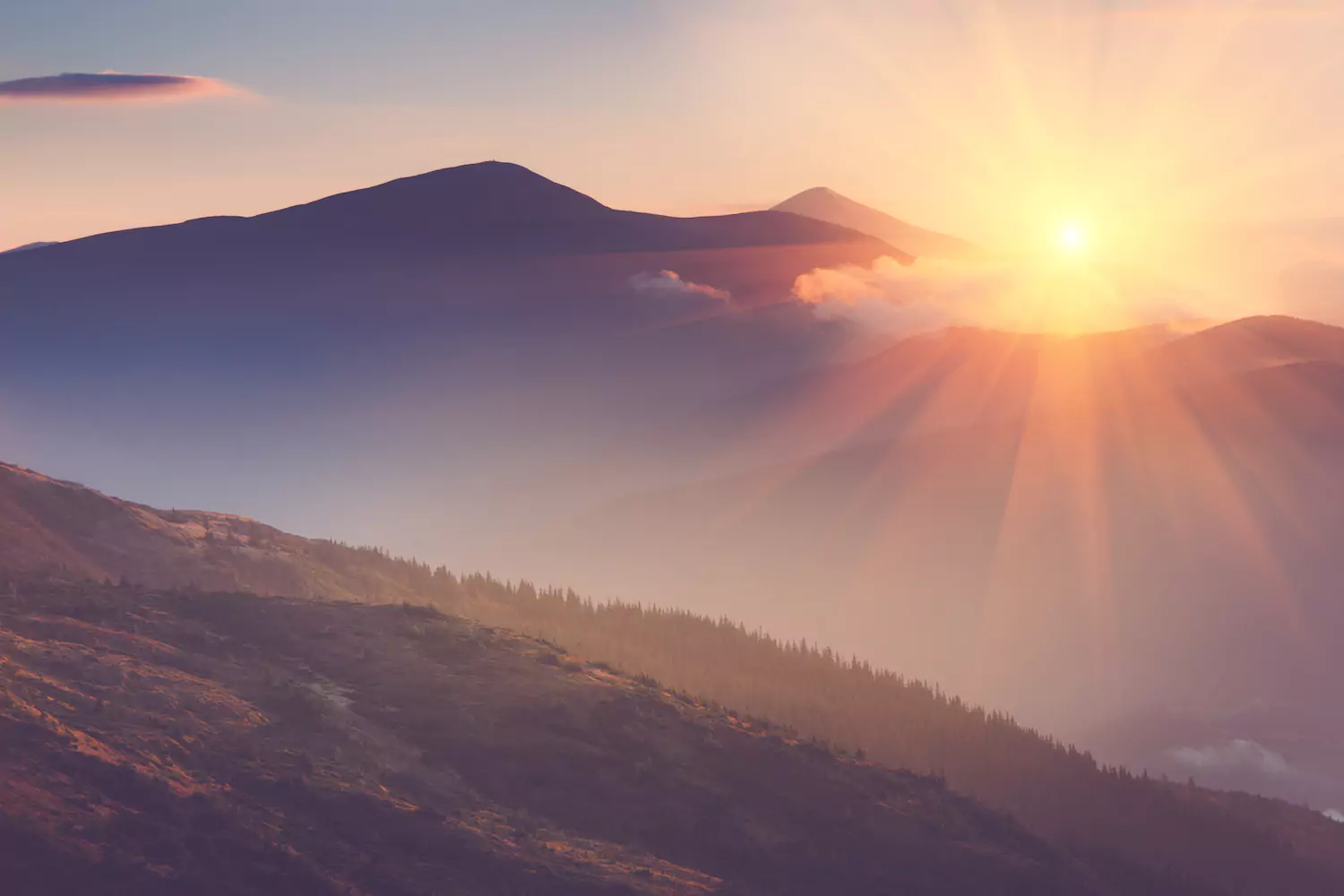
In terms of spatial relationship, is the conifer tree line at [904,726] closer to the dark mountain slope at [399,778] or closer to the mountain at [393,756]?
the mountain at [393,756]

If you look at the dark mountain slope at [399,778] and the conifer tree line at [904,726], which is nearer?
the dark mountain slope at [399,778]

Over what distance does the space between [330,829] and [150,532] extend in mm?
25082

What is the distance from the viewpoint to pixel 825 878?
29875mm

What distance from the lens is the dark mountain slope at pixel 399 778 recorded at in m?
23.0

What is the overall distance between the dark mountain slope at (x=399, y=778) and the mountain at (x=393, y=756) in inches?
3.0

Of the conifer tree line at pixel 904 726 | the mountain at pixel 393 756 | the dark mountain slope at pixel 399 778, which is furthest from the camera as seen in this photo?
the conifer tree line at pixel 904 726

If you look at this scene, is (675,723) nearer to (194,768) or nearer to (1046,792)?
(194,768)

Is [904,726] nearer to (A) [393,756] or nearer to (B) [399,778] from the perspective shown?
(A) [393,756]

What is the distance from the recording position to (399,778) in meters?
28.5

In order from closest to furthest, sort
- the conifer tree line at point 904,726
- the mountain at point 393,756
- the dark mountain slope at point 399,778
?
the dark mountain slope at point 399,778 < the mountain at point 393,756 < the conifer tree line at point 904,726

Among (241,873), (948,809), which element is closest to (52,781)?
(241,873)

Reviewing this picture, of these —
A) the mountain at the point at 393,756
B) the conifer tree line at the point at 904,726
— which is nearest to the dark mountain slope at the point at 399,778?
the mountain at the point at 393,756

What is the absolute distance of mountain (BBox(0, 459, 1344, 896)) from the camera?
77.5 ft

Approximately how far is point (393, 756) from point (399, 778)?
1.29 meters
